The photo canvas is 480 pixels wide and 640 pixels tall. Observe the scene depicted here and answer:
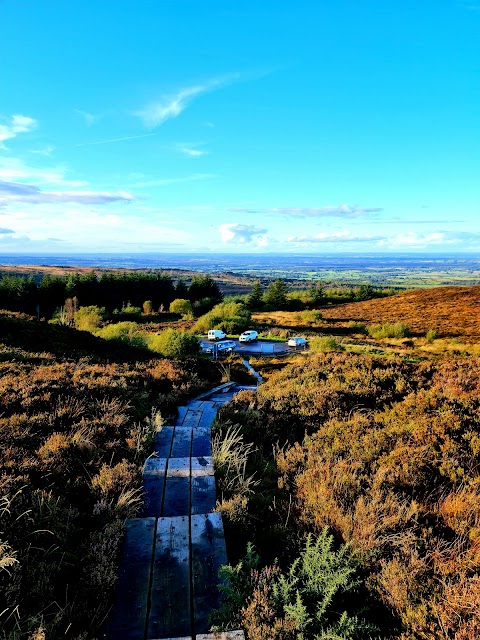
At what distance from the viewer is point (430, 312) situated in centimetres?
5750

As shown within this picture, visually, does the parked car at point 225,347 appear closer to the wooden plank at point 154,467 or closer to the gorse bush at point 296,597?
the wooden plank at point 154,467

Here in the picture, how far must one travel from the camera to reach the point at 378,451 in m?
5.52

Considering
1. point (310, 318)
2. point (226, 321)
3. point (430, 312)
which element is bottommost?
point (310, 318)

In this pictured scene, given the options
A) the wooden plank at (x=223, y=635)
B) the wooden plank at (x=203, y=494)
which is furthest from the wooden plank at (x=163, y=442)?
the wooden plank at (x=223, y=635)

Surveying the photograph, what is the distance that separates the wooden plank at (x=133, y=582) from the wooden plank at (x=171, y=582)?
0.07 meters

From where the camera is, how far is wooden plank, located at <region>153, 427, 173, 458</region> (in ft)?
19.0

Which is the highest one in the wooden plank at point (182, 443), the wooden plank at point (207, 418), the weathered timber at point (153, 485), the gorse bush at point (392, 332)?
the weathered timber at point (153, 485)

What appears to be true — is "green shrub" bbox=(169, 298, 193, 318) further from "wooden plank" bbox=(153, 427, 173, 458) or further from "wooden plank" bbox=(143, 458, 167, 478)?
"wooden plank" bbox=(143, 458, 167, 478)

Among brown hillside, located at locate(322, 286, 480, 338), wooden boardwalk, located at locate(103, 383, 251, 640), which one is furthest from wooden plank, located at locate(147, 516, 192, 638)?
brown hillside, located at locate(322, 286, 480, 338)

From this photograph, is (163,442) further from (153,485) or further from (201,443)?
(153,485)

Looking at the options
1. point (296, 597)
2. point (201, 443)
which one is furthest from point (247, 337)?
point (296, 597)

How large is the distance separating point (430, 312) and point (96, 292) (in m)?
61.9

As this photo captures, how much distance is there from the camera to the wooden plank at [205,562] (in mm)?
3107

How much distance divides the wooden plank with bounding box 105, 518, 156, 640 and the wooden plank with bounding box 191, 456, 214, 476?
1175 millimetres
